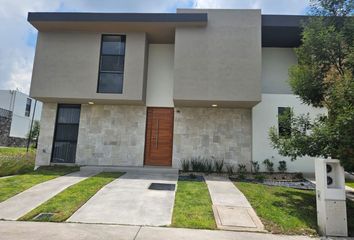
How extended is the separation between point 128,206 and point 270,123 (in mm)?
7502

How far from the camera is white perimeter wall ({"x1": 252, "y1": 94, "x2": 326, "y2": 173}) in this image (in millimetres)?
9930

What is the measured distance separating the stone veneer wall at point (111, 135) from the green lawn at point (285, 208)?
207 inches

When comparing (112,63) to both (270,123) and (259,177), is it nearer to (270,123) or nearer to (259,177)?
→ (270,123)

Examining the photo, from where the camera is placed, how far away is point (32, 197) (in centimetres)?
592

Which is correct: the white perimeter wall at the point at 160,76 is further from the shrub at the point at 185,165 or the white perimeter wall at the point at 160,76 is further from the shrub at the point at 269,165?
the shrub at the point at 269,165

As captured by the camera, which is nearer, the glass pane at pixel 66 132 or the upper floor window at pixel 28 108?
the glass pane at pixel 66 132

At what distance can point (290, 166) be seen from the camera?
9.93 metres

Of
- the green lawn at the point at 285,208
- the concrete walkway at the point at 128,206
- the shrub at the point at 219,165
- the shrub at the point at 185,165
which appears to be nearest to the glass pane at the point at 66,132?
the concrete walkway at the point at 128,206

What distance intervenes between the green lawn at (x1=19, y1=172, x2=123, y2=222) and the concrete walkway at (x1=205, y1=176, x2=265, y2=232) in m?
3.32

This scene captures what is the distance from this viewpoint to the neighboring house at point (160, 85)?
9.37m

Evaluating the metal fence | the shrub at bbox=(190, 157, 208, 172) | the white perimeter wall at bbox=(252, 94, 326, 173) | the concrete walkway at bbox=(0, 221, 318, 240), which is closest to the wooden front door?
the shrub at bbox=(190, 157, 208, 172)

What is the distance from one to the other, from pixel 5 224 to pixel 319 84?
8.16 meters

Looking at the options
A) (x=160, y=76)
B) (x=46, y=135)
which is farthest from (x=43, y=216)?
(x=160, y=76)

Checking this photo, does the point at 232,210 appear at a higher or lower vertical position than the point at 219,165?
lower
